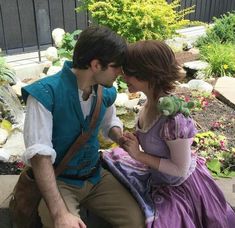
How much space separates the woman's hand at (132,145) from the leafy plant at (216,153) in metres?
1.09

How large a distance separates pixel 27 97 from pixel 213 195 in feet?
4.01

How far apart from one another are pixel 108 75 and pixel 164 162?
562 millimetres

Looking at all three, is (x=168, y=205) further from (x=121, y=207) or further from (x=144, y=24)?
(x=144, y=24)

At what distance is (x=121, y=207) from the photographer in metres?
2.40

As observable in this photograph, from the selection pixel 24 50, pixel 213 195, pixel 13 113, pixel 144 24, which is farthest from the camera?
pixel 24 50

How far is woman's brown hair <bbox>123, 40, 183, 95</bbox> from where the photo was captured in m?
2.25

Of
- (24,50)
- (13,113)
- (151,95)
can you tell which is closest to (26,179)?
(151,95)

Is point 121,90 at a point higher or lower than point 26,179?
lower

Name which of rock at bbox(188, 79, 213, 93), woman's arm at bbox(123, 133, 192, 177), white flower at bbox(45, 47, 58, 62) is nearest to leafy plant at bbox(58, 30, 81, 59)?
white flower at bbox(45, 47, 58, 62)

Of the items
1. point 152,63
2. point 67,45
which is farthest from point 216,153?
point 67,45

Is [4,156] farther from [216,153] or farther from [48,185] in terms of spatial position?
[216,153]

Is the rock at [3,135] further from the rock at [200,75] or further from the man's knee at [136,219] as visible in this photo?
the rock at [200,75]

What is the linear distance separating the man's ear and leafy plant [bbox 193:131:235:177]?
4.94ft

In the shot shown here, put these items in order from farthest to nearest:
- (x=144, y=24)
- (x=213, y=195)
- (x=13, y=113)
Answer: (x=144, y=24)
(x=13, y=113)
(x=213, y=195)
